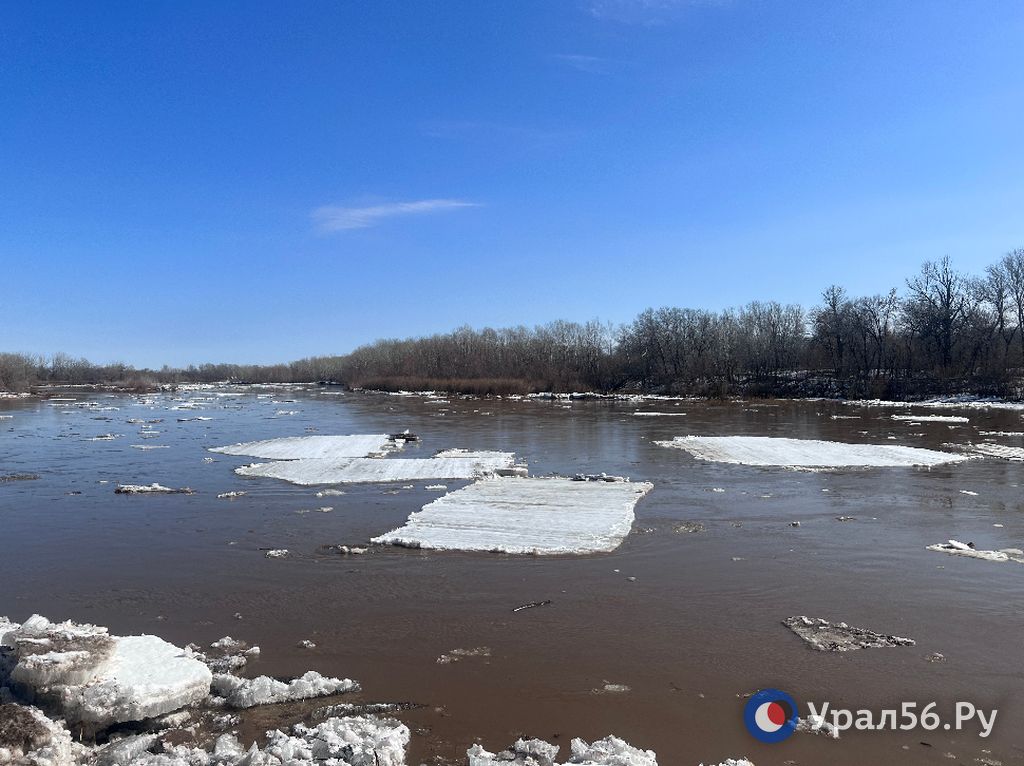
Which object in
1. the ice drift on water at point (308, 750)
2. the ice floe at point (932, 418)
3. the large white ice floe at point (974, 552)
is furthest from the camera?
the ice floe at point (932, 418)

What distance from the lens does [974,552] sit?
10031 mm

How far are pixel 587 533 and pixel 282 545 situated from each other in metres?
4.93

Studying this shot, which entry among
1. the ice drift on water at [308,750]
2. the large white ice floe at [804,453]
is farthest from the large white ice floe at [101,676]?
the large white ice floe at [804,453]

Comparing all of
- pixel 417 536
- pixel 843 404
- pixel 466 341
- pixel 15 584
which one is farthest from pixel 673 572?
pixel 466 341

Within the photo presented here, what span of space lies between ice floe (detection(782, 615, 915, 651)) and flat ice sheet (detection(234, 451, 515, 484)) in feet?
34.4

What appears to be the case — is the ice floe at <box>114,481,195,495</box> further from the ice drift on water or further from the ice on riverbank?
the ice drift on water

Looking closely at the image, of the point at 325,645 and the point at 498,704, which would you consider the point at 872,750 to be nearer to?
the point at 498,704

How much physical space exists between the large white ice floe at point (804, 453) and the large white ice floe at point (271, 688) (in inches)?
614

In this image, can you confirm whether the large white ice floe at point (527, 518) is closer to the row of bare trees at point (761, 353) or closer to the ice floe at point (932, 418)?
the ice floe at point (932, 418)

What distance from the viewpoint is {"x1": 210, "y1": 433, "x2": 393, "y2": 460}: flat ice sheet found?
851 inches

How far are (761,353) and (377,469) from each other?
67898 mm

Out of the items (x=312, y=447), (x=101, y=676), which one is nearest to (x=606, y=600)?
(x=101, y=676)

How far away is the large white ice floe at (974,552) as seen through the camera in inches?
383

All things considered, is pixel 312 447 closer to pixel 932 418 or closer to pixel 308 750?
pixel 308 750
